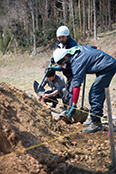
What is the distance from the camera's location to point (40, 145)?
276 centimetres

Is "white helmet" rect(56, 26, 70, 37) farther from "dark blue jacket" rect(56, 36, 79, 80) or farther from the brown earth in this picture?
the brown earth

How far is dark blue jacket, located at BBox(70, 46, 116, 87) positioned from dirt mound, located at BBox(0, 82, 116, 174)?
929 mm

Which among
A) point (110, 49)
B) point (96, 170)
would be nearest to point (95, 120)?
point (96, 170)

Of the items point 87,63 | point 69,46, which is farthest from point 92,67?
point 69,46

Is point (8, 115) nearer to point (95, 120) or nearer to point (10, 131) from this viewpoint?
point (10, 131)

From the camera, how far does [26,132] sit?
286 centimetres

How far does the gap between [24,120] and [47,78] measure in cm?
234

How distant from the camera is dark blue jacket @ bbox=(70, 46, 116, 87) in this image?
3.36m

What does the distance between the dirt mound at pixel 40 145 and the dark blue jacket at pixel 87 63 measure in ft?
3.05

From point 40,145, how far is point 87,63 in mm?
1544

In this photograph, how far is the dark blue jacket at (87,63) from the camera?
132 inches

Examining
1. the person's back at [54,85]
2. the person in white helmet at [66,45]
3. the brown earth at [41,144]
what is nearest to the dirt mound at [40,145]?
the brown earth at [41,144]

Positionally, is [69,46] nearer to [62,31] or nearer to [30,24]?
[62,31]

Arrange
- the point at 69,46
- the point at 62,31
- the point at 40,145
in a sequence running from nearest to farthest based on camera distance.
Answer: the point at 40,145, the point at 62,31, the point at 69,46
